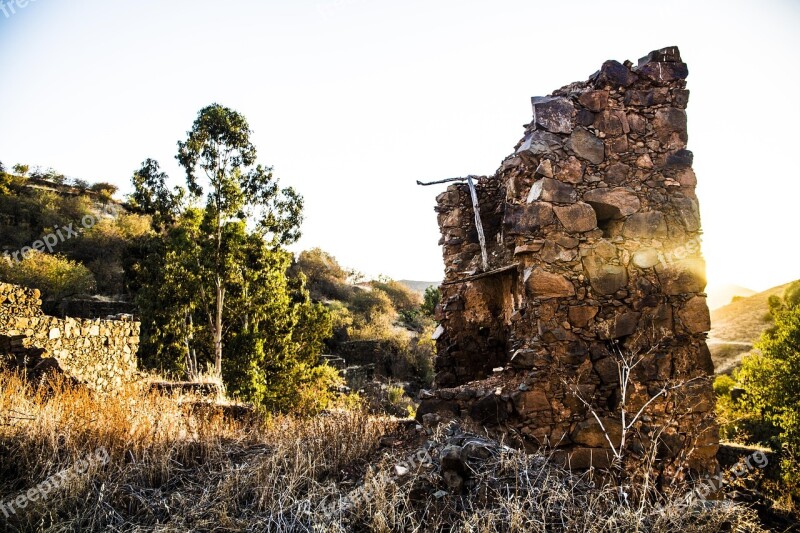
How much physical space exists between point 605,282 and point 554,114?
1.88 meters

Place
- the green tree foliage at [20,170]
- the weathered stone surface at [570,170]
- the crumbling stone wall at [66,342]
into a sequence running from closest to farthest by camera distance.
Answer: the weathered stone surface at [570,170] < the crumbling stone wall at [66,342] < the green tree foliage at [20,170]

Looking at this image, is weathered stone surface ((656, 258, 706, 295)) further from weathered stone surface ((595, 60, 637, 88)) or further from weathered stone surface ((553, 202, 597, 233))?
weathered stone surface ((595, 60, 637, 88))

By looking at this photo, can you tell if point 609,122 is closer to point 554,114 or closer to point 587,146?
point 587,146

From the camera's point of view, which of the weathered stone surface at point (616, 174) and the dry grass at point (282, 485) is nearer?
the dry grass at point (282, 485)

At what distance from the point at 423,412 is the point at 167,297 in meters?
12.4

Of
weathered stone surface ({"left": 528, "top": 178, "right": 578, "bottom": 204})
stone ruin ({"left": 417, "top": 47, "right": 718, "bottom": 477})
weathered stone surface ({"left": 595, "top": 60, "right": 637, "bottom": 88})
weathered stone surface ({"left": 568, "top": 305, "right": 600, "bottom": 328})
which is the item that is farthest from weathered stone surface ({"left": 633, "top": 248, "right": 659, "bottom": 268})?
weathered stone surface ({"left": 595, "top": 60, "right": 637, "bottom": 88})

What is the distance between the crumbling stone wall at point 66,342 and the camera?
26.4 feet

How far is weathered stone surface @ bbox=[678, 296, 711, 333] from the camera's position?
498 centimetres

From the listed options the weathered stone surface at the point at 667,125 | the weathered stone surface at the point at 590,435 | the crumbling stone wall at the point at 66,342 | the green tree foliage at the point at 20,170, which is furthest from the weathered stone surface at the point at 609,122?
the green tree foliage at the point at 20,170

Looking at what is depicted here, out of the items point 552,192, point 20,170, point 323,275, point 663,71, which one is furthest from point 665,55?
point 20,170

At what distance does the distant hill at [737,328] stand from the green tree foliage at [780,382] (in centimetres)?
872

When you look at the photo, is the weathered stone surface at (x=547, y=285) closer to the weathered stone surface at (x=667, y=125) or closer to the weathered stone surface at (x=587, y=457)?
the weathered stone surface at (x=587, y=457)

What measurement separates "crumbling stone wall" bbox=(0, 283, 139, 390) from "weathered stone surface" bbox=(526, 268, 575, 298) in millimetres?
5757

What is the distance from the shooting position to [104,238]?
27.5 meters
